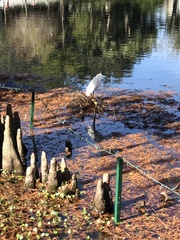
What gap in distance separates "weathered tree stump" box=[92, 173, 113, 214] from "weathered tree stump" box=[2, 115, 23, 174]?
2.61 meters

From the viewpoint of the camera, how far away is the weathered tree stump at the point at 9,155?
8.81 meters

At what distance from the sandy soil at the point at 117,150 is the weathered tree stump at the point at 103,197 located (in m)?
0.16

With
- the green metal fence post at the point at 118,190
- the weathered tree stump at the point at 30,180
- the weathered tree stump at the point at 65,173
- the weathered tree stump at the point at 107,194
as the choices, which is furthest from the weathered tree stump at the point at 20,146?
the green metal fence post at the point at 118,190

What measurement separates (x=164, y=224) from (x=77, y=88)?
12.1 metres

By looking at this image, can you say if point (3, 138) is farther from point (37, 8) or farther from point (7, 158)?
point (37, 8)

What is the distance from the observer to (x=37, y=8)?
5750cm

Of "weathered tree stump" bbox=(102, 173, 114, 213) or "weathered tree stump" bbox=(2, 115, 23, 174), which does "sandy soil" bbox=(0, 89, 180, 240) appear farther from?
"weathered tree stump" bbox=(2, 115, 23, 174)

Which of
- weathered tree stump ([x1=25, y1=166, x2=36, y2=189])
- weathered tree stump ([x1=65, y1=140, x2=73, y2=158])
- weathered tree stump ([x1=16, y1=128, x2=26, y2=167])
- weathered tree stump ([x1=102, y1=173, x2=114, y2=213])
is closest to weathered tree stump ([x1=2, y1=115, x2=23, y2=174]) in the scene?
weathered tree stump ([x1=16, y1=128, x2=26, y2=167])

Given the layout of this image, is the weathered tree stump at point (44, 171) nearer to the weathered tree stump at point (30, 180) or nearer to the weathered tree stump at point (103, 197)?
the weathered tree stump at point (30, 180)

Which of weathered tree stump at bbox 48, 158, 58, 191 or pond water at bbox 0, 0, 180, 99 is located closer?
weathered tree stump at bbox 48, 158, 58, 191

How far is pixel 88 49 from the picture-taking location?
29.2 meters

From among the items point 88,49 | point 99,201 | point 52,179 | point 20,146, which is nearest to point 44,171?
point 52,179

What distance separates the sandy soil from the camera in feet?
23.2

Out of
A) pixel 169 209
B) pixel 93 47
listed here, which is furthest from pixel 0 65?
pixel 169 209
